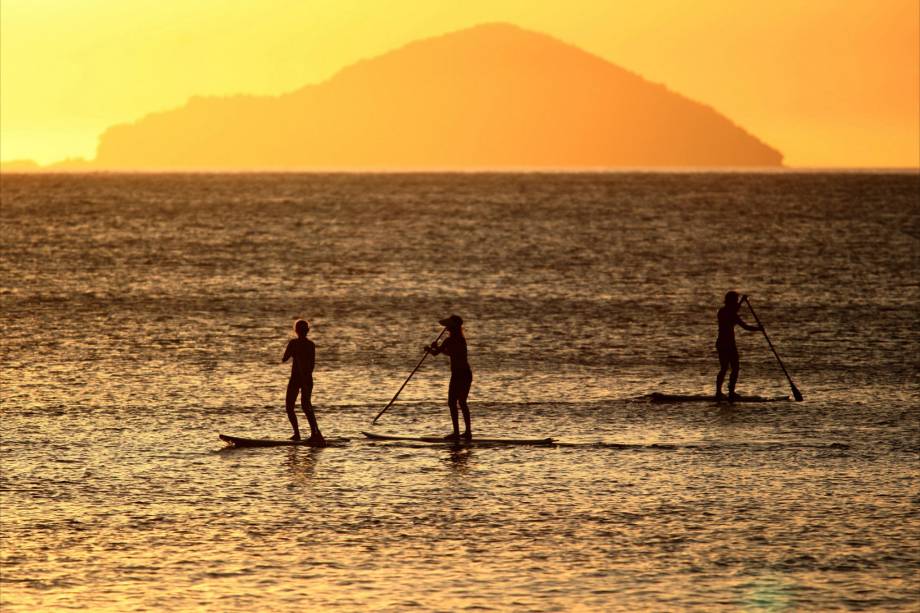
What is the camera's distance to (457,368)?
2603 centimetres

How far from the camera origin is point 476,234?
427 feet

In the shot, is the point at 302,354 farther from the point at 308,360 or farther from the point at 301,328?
the point at 301,328

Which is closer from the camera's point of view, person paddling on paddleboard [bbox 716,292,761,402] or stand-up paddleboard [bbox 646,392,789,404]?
person paddling on paddleboard [bbox 716,292,761,402]

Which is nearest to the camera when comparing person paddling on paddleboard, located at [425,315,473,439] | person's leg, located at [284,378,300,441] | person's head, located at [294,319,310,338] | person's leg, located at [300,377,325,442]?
person's head, located at [294,319,310,338]

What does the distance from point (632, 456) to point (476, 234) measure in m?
106

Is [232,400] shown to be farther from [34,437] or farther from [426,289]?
[426,289]

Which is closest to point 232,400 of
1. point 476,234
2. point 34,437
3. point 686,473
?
point 34,437

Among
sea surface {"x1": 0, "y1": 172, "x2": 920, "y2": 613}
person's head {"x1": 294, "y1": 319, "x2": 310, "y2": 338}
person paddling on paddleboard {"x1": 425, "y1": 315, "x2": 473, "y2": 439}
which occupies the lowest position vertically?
sea surface {"x1": 0, "y1": 172, "x2": 920, "y2": 613}

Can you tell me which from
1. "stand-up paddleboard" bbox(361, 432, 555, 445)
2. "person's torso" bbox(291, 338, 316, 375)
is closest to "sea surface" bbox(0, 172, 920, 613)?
"stand-up paddleboard" bbox(361, 432, 555, 445)

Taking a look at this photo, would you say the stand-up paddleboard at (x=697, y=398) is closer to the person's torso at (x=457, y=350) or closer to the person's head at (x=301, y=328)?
the person's torso at (x=457, y=350)

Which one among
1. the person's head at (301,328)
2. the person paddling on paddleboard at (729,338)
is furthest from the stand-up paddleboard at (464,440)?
the person paddling on paddleboard at (729,338)

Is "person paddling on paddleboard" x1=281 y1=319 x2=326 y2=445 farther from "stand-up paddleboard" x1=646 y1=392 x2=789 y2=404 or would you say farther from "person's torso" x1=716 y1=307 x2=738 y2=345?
"person's torso" x1=716 y1=307 x2=738 y2=345

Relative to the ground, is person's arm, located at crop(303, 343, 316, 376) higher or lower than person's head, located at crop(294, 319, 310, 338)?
lower

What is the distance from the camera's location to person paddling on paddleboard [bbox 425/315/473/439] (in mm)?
25797
